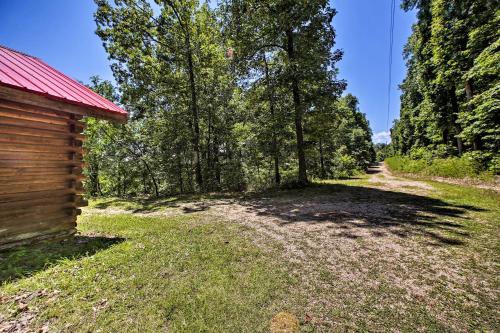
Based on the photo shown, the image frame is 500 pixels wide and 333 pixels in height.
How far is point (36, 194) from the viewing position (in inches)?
218

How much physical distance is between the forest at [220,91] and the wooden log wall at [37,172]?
10.6 meters

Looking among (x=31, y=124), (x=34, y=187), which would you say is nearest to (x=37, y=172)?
(x=34, y=187)

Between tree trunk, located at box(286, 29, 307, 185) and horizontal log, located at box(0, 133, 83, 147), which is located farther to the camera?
tree trunk, located at box(286, 29, 307, 185)

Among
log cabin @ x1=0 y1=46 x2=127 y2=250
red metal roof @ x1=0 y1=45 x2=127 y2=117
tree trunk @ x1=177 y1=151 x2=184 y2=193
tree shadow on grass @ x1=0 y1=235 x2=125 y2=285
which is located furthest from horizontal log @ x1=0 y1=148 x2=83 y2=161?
tree trunk @ x1=177 y1=151 x2=184 y2=193

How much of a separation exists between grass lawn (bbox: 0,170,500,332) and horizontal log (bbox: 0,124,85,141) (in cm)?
265

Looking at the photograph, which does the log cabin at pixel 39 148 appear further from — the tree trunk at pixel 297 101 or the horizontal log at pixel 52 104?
the tree trunk at pixel 297 101

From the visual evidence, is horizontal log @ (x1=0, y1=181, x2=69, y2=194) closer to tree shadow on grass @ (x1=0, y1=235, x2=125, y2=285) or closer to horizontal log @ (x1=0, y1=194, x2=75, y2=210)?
horizontal log @ (x1=0, y1=194, x2=75, y2=210)

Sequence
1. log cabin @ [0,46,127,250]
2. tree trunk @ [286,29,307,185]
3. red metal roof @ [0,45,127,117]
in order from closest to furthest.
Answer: red metal roof @ [0,45,127,117], log cabin @ [0,46,127,250], tree trunk @ [286,29,307,185]

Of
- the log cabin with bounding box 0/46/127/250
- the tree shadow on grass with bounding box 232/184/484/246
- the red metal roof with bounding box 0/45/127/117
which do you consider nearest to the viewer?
the red metal roof with bounding box 0/45/127/117

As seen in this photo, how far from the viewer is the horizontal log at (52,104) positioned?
4684mm

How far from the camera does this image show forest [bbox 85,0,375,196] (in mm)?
13547

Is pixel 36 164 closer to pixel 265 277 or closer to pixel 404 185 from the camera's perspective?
pixel 265 277

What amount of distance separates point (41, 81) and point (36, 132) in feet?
4.13

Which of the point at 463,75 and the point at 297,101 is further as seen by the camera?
the point at 463,75
